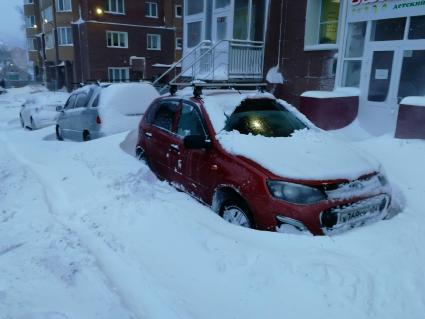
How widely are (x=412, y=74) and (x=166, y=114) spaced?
6854 millimetres

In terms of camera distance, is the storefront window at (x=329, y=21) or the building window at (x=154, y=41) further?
the building window at (x=154, y=41)

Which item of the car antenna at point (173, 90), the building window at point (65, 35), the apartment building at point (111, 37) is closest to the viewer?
the car antenna at point (173, 90)

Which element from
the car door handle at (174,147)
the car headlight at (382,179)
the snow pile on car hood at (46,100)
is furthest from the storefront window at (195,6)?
the car headlight at (382,179)

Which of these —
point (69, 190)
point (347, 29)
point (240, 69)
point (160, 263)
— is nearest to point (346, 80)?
point (347, 29)

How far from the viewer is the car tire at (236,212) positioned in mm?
4150

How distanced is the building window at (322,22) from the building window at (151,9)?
27282 mm

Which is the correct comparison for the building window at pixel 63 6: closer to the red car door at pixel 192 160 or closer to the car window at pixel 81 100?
the car window at pixel 81 100

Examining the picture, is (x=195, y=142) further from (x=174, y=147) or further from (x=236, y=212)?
(x=236, y=212)

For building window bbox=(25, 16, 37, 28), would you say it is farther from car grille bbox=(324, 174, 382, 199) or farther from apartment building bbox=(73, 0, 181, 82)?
car grille bbox=(324, 174, 382, 199)

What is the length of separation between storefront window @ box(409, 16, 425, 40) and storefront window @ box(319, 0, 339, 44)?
2626mm

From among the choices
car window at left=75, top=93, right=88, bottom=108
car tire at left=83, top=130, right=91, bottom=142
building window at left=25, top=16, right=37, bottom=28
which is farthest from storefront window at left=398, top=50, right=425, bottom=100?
building window at left=25, top=16, right=37, bottom=28

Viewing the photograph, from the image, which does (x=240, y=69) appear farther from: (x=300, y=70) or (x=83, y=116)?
(x=83, y=116)

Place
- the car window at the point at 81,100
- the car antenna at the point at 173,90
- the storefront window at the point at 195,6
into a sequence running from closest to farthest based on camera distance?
the car antenna at the point at 173,90 < the car window at the point at 81,100 < the storefront window at the point at 195,6

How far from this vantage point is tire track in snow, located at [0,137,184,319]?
9.86 ft
